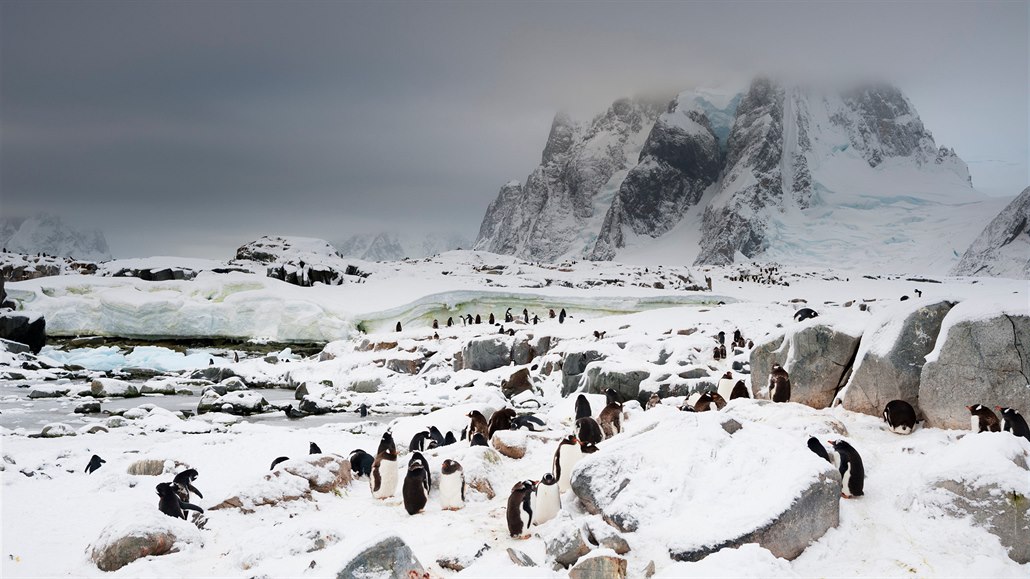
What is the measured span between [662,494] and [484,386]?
14274mm

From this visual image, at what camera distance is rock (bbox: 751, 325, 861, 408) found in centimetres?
981

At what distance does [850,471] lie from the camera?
237 inches

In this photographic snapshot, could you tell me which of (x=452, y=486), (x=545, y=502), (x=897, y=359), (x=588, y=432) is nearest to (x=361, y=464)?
(x=452, y=486)

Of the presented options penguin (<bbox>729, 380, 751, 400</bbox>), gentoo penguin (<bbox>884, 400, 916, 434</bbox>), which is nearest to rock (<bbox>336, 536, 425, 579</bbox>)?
gentoo penguin (<bbox>884, 400, 916, 434</bbox>)

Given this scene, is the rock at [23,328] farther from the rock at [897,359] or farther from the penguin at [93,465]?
the rock at [897,359]

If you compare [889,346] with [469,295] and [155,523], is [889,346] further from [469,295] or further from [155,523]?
[469,295]

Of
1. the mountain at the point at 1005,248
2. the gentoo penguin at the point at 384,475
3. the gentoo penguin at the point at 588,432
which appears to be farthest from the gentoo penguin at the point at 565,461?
the mountain at the point at 1005,248

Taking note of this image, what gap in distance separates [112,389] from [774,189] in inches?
4107

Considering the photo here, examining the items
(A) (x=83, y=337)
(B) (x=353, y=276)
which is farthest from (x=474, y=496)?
(B) (x=353, y=276)

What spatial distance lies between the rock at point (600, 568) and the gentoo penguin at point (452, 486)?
2557 mm

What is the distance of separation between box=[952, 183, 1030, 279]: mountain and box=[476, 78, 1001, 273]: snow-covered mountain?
5470 millimetres

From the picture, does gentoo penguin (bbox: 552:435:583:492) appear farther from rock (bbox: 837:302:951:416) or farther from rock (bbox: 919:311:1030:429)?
rock (bbox: 919:311:1030:429)

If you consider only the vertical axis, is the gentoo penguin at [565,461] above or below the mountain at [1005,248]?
below

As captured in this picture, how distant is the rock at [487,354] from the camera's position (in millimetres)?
22719
